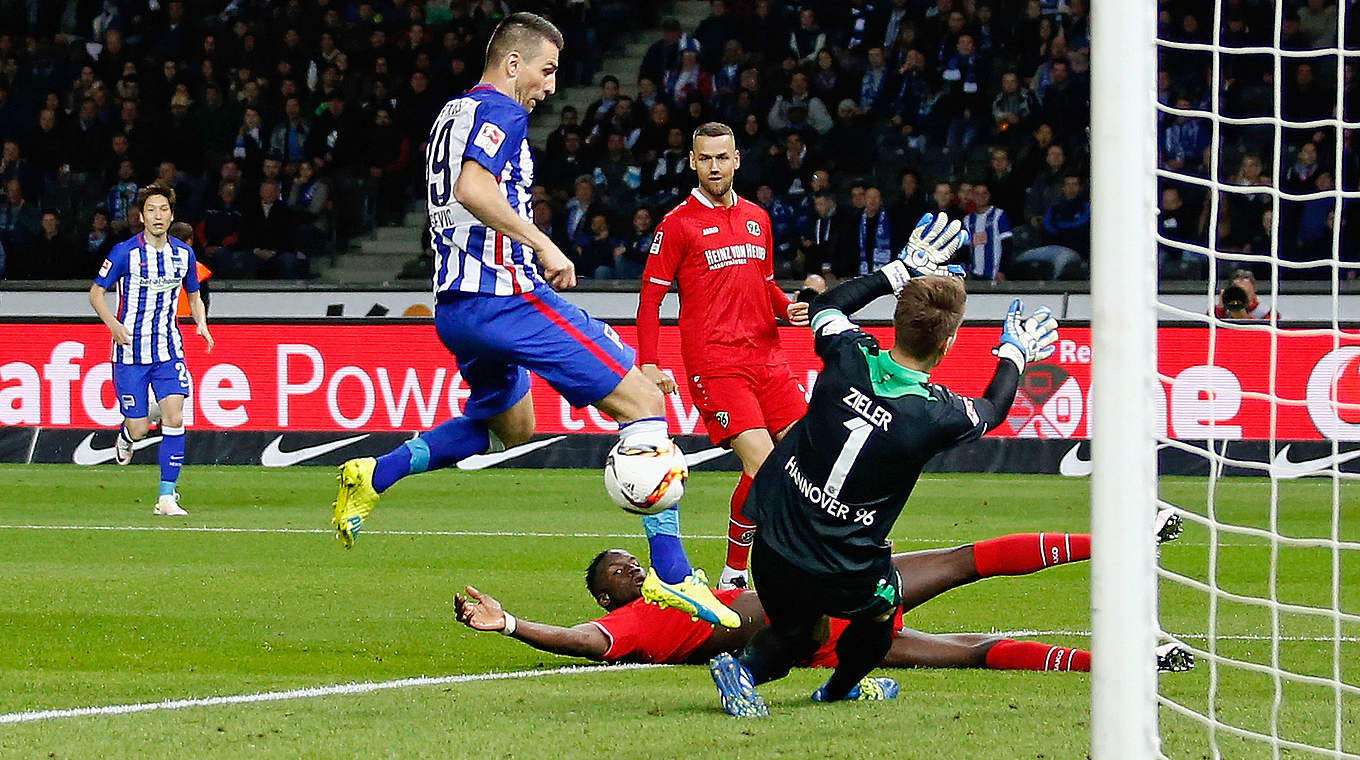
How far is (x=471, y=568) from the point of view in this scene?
350 inches

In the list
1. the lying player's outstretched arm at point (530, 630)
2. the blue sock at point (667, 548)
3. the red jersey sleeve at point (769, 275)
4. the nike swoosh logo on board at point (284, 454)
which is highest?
the red jersey sleeve at point (769, 275)

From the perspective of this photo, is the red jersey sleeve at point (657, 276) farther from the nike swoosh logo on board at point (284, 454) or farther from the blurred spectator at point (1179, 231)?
the blurred spectator at point (1179, 231)

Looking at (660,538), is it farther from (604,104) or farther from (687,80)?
(604,104)

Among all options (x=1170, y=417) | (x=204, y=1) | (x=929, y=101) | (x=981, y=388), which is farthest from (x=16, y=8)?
(x=1170, y=417)

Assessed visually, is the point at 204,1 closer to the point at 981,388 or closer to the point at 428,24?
the point at 428,24

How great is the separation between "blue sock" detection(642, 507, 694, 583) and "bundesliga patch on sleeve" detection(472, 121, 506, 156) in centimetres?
130

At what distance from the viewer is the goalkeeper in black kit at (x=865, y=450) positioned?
4.75 meters

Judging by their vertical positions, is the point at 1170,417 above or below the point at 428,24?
below

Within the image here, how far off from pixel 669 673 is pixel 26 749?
2119mm

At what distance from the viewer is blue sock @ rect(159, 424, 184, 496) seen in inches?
455

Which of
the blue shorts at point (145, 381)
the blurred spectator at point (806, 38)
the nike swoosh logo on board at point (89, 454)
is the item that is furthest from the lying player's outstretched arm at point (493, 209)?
the blurred spectator at point (806, 38)

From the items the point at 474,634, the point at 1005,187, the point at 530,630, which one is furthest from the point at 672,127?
the point at 530,630

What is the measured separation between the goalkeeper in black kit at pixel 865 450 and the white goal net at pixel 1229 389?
0.67m

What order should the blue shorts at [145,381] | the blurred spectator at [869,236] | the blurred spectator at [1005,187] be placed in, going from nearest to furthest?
the blue shorts at [145,381] → the blurred spectator at [869,236] → the blurred spectator at [1005,187]
